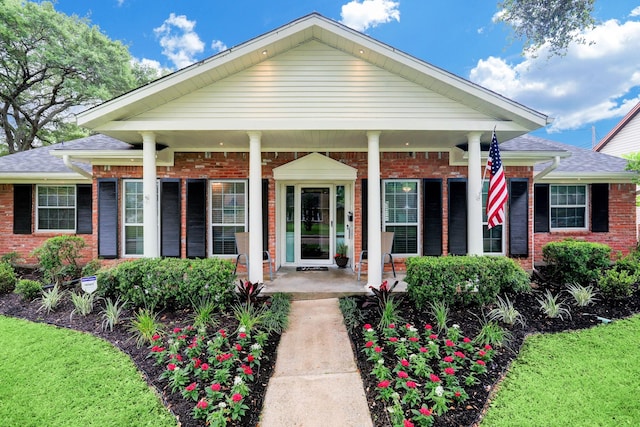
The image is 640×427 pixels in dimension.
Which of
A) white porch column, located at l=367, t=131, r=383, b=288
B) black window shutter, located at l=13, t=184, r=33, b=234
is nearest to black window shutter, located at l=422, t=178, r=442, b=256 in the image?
white porch column, located at l=367, t=131, r=383, b=288

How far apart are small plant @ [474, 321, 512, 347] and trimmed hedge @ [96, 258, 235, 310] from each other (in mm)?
3557

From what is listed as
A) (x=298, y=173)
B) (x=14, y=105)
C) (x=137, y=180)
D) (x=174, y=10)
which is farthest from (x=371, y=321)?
(x=14, y=105)

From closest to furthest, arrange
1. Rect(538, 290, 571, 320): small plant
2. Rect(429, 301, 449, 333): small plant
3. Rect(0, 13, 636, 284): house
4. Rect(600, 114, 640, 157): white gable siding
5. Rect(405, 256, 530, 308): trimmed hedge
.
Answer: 1. Rect(429, 301, 449, 333): small plant
2. Rect(538, 290, 571, 320): small plant
3. Rect(405, 256, 530, 308): trimmed hedge
4. Rect(0, 13, 636, 284): house
5. Rect(600, 114, 640, 157): white gable siding

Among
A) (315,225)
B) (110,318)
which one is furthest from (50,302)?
(315,225)

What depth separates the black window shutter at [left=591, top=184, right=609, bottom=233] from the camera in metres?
8.29

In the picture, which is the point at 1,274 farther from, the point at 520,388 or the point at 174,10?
the point at 174,10

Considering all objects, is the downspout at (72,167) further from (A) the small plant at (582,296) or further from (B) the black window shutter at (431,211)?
(A) the small plant at (582,296)

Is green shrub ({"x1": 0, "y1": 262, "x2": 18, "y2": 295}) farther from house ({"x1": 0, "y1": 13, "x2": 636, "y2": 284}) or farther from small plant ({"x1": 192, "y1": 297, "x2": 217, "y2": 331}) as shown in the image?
small plant ({"x1": 192, "y1": 297, "x2": 217, "y2": 331})

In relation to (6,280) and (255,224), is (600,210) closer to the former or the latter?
(255,224)

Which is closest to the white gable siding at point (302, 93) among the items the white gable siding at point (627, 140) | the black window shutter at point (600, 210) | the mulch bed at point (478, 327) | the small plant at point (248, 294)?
the small plant at point (248, 294)

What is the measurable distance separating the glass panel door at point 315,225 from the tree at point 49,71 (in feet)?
44.6

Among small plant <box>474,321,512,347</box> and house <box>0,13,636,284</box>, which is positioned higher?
house <box>0,13,636,284</box>

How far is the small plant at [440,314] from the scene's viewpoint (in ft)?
13.3

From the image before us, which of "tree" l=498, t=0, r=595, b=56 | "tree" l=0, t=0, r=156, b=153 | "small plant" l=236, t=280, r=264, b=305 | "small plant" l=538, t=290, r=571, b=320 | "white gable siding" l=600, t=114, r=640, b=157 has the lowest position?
"small plant" l=538, t=290, r=571, b=320
